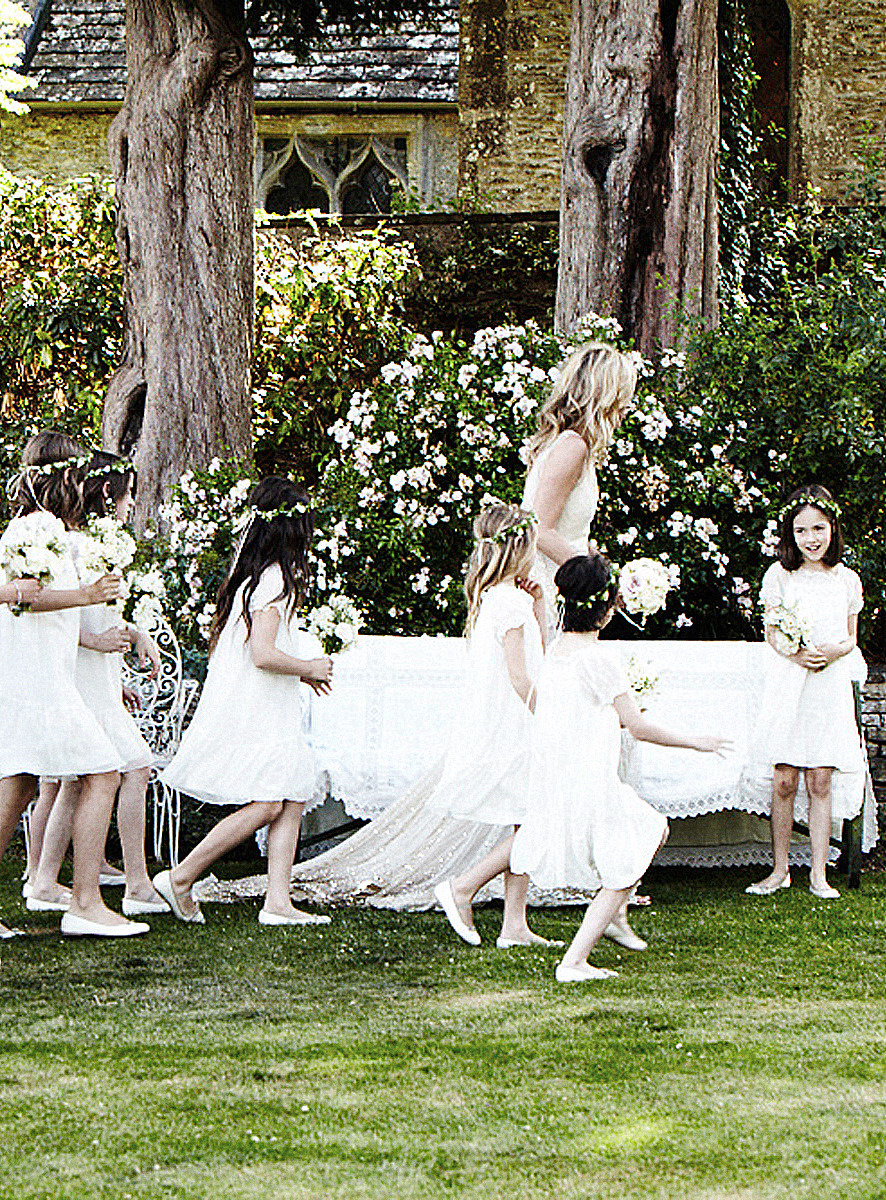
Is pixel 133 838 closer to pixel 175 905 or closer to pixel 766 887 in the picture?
pixel 175 905

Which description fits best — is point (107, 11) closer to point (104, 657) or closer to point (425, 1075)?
point (104, 657)

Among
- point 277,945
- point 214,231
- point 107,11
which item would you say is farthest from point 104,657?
point 107,11

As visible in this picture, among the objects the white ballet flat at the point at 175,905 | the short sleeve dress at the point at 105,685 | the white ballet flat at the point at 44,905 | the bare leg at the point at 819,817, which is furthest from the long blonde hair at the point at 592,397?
the white ballet flat at the point at 44,905

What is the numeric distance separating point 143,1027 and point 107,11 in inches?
594

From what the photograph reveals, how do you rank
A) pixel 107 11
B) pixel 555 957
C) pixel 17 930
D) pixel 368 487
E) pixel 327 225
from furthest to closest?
pixel 107 11 < pixel 327 225 < pixel 368 487 < pixel 17 930 < pixel 555 957

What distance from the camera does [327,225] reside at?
44.6 ft

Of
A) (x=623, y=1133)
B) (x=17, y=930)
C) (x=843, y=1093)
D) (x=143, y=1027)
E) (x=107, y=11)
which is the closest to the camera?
(x=623, y=1133)

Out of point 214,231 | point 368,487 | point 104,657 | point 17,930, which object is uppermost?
point 214,231

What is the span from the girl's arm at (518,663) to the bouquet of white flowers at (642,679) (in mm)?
416

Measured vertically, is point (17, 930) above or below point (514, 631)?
below

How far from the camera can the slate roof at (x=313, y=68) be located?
16.5 metres

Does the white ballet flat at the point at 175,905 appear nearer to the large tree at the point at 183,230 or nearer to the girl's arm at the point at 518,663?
the girl's arm at the point at 518,663

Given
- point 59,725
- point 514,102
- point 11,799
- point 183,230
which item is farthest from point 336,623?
point 514,102

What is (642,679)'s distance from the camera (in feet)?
17.6
